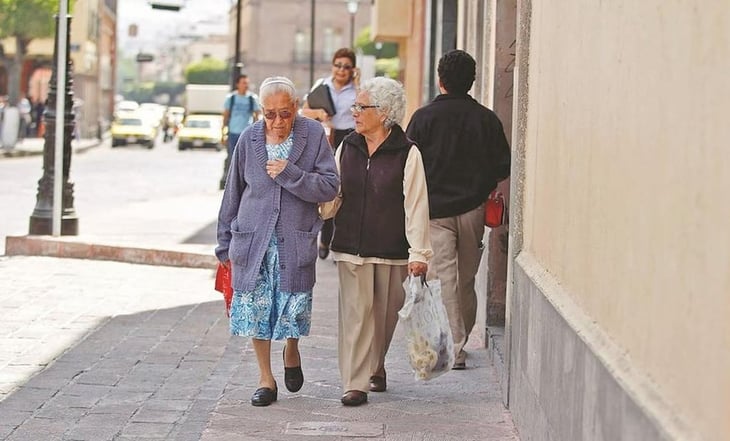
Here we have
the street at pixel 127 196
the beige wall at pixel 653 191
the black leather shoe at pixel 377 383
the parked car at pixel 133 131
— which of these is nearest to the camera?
the beige wall at pixel 653 191

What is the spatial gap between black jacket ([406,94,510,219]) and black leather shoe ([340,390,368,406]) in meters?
1.37

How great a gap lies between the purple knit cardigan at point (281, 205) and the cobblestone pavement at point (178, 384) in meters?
0.68

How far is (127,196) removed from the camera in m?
26.8

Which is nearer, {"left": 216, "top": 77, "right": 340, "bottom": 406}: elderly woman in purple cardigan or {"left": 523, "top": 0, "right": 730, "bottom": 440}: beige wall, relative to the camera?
{"left": 523, "top": 0, "right": 730, "bottom": 440}: beige wall

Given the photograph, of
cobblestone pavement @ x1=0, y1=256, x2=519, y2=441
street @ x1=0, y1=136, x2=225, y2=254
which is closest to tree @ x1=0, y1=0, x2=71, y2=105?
street @ x1=0, y1=136, x2=225, y2=254

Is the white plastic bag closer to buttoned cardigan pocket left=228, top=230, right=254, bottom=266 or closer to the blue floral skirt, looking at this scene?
the blue floral skirt

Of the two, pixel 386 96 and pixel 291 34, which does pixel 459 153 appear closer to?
pixel 386 96

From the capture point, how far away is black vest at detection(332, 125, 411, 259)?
24.9 ft

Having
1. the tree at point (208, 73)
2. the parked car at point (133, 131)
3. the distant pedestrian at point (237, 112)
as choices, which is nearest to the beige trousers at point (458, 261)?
the distant pedestrian at point (237, 112)

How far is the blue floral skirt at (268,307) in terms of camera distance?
748 centimetres

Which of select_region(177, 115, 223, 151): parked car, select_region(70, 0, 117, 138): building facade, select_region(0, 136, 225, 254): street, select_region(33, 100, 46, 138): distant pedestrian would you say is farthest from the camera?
select_region(70, 0, 117, 138): building facade

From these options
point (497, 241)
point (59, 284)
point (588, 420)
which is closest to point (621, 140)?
point (588, 420)

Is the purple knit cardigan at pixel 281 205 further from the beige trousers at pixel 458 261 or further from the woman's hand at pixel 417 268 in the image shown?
the beige trousers at pixel 458 261

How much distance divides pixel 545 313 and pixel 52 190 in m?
10.3
